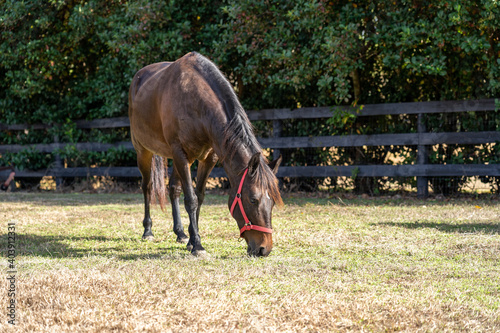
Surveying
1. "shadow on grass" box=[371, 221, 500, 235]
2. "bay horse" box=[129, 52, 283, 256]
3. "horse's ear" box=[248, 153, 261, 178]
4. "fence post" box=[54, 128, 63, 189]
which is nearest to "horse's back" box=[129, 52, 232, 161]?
"bay horse" box=[129, 52, 283, 256]

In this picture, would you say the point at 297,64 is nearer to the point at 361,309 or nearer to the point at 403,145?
the point at 403,145

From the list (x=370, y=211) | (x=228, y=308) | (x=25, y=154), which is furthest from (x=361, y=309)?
(x=25, y=154)

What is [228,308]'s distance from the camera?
2.95 m

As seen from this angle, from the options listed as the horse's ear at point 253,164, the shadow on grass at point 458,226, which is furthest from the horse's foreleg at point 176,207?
the shadow on grass at point 458,226

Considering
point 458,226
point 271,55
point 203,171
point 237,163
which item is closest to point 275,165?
point 237,163

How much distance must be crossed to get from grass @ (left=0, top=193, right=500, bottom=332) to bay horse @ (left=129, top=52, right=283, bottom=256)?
36 cm

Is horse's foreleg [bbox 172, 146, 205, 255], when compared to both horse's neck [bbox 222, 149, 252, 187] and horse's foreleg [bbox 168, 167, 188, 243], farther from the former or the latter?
horse's neck [bbox 222, 149, 252, 187]

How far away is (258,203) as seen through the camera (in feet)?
13.5

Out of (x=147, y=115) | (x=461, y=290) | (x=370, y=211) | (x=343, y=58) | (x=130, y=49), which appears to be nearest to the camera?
(x=461, y=290)

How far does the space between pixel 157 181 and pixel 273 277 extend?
289 cm

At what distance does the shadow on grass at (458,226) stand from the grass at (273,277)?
0.06 feet

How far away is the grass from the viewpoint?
279cm

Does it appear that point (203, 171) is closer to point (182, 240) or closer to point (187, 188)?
point (187, 188)

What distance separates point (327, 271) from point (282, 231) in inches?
76.7
